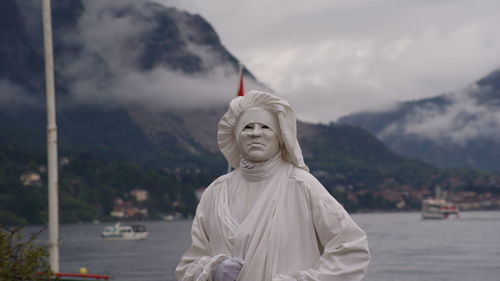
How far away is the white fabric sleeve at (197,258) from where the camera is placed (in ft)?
18.7

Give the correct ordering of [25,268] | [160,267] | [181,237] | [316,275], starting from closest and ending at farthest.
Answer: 1. [316,275]
2. [25,268]
3. [160,267]
4. [181,237]

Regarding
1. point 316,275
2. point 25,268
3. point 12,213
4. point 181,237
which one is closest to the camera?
point 316,275

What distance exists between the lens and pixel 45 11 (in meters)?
16.6

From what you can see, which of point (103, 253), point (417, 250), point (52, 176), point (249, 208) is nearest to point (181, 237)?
point (103, 253)

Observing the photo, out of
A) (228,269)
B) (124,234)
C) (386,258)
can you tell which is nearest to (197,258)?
(228,269)

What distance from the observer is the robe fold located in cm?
557

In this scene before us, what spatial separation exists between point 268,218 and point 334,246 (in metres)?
0.44

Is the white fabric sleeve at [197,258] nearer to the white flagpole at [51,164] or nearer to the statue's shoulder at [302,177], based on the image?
the statue's shoulder at [302,177]

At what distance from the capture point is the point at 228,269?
5535 mm

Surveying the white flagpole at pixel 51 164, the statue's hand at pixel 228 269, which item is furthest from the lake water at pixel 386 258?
the statue's hand at pixel 228 269

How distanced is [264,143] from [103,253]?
9131 cm

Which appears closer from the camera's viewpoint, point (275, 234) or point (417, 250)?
point (275, 234)

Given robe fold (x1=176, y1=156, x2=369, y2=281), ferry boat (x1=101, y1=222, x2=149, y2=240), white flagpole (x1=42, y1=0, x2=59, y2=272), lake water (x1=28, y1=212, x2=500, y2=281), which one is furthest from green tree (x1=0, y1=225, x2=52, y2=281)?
ferry boat (x1=101, y1=222, x2=149, y2=240)

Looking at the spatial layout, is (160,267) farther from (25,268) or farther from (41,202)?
(41,202)
